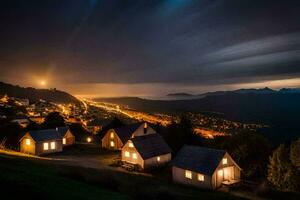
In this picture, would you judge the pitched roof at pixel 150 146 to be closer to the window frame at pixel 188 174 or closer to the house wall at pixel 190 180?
the house wall at pixel 190 180

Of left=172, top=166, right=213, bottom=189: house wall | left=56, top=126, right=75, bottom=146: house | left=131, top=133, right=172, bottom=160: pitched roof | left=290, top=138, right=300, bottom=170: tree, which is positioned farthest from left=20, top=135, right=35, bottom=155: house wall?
left=290, top=138, right=300, bottom=170: tree

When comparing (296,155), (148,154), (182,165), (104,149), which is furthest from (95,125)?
(296,155)

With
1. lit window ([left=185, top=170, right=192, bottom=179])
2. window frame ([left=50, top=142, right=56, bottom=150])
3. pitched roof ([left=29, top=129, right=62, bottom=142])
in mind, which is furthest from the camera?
window frame ([left=50, top=142, right=56, bottom=150])

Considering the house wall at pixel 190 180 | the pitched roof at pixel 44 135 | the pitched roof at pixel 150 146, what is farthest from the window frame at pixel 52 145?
the house wall at pixel 190 180

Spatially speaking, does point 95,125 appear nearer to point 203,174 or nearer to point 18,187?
point 203,174

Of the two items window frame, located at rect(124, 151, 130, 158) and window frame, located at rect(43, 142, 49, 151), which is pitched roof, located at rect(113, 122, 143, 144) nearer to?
window frame, located at rect(124, 151, 130, 158)

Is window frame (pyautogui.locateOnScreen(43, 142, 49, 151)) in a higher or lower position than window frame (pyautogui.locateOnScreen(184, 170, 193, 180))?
higher

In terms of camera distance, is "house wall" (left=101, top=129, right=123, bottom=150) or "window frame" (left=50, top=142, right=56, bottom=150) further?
"house wall" (left=101, top=129, right=123, bottom=150)
